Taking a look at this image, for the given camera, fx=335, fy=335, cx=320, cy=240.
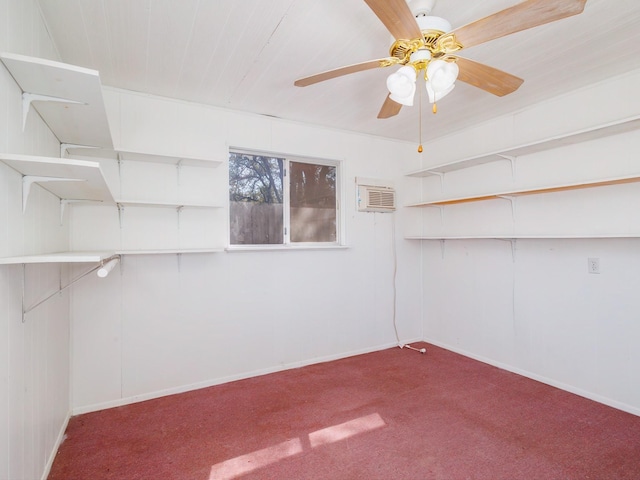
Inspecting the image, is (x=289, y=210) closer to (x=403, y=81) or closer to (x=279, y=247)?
(x=279, y=247)

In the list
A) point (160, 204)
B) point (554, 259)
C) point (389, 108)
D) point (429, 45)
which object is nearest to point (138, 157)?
point (160, 204)

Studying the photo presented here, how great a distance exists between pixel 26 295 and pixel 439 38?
7.28 ft

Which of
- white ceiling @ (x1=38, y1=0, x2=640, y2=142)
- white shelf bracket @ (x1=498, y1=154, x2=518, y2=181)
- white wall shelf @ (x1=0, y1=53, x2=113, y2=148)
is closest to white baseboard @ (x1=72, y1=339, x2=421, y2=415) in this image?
white wall shelf @ (x1=0, y1=53, x2=113, y2=148)

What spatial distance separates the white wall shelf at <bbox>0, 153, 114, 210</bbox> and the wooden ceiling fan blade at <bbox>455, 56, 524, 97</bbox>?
177 cm

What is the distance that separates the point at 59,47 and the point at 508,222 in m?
3.67

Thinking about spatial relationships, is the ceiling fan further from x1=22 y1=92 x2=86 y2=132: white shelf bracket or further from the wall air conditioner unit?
the wall air conditioner unit

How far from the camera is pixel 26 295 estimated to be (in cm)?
150

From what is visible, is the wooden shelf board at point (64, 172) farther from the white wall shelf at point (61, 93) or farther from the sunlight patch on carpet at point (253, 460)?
the sunlight patch on carpet at point (253, 460)

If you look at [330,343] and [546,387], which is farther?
[330,343]

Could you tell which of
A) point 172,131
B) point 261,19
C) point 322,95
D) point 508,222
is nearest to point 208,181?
point 172,131

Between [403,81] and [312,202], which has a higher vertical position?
[403,81]

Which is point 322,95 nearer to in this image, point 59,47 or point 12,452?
point 59,47

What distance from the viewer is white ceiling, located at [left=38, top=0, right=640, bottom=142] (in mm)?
1717

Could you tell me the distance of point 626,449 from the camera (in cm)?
198
